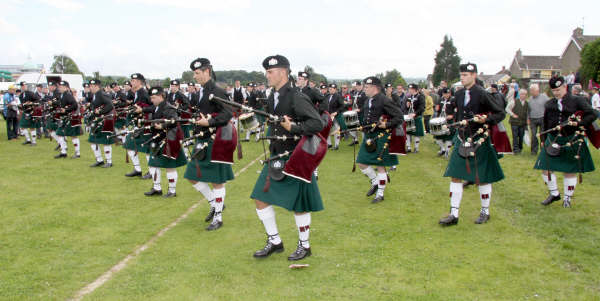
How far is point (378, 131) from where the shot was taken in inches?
314

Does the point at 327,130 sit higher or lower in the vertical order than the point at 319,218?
higher

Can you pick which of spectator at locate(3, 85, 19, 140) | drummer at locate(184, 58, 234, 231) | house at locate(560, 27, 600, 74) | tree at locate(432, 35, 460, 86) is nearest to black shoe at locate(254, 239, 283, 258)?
drummer at locate(184, 58, 234, 231)

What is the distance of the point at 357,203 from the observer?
8.01 metres

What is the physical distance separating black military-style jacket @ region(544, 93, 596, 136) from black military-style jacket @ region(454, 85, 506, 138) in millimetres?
1754

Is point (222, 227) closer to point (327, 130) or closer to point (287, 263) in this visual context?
point (287, 263)

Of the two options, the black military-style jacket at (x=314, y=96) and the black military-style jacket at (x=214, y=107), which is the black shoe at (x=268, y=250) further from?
the black military-style jacket at (x=314, y=96)

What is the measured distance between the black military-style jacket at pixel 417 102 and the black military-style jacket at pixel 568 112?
584 cm

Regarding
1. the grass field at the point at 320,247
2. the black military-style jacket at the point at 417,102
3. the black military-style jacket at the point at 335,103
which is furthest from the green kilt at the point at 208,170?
the black military-style jacket at the point at 335,103

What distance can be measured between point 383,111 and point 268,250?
3897 mm

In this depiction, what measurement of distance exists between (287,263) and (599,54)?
39.4 metres

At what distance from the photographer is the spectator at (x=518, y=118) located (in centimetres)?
1355

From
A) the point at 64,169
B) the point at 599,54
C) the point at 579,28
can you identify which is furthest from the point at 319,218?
the point at 579,28

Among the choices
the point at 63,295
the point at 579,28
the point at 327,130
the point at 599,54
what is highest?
the point at 579,28

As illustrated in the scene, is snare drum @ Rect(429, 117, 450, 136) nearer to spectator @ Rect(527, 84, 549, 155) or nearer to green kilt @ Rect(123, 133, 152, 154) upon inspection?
green kilt @ Rect(123, 133, 152, 154)
